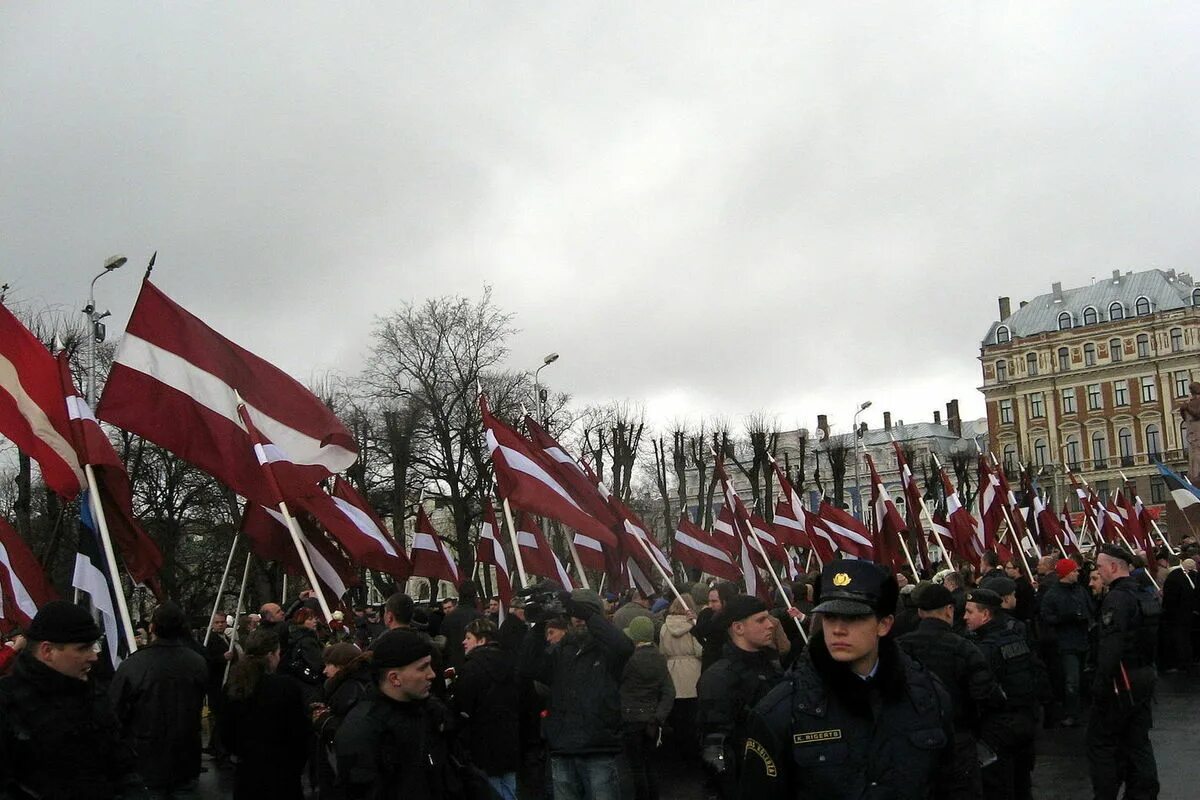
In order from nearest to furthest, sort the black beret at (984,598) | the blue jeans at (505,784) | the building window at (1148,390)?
the black beret at (984,598) < the blue jeans at (505,784) < the building window at (1148,390)

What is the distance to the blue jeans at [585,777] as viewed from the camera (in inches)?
301

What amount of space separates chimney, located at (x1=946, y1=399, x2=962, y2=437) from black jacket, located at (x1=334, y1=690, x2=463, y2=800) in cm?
11418

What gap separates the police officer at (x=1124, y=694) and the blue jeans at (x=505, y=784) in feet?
13.2

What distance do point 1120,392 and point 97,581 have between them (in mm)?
94637

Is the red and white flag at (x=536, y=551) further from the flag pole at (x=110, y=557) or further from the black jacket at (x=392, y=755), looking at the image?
the black jacket at (x=392, y=755)

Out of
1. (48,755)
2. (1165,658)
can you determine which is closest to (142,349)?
(48,755)

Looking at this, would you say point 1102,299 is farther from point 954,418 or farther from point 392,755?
point 392,755

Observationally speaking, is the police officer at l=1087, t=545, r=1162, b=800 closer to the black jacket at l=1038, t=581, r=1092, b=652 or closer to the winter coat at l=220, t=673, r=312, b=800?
the black jacket at l=1038, t=581, r=1092, b=652

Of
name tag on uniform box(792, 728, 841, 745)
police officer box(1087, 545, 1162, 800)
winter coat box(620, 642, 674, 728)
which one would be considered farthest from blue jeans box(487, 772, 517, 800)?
name tag on uniform box(792, 728, 841, 745)

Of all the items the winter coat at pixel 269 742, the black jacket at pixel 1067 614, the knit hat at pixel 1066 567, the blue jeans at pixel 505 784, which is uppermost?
the knit hat at pixel 1066 567

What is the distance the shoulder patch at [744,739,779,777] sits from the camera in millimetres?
3555

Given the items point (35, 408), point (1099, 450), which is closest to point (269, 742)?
point (35, 408)

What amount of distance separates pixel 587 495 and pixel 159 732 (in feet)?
23.9

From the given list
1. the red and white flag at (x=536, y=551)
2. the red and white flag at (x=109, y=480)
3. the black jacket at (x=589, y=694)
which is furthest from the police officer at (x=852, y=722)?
the red and white flag at (x=536, y=551)
